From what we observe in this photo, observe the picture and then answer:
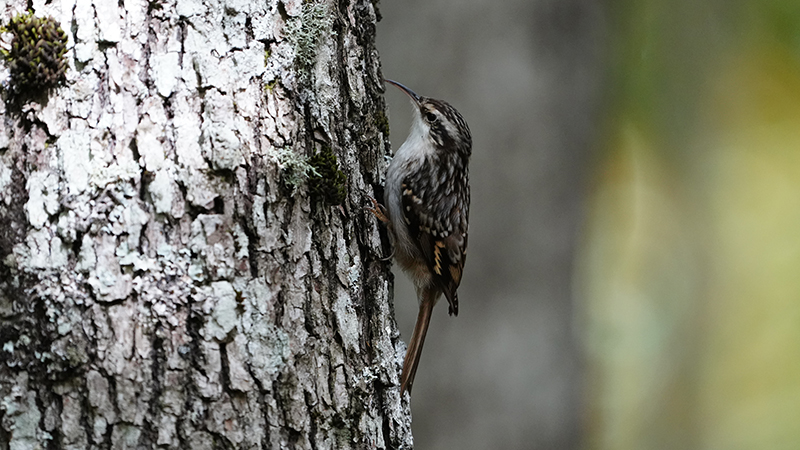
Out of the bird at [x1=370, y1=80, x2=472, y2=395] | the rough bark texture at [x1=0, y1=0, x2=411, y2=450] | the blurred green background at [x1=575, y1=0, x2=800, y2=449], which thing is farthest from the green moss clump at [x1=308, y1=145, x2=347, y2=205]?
the blurred green background at [x1=575, y1=0, x2=800, y2=449]

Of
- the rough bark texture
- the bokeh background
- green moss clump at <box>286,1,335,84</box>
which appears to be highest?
the bokeh background

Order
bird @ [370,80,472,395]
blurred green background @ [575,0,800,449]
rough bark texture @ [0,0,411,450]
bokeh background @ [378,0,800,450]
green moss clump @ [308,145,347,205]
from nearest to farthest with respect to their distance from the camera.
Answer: rough bark texture @ [0,0,411,450] < green moss clump @ [308,145,347,205] < bird @ [370,80,472,395] < bokeh background @ [378,0,800,450] < blurred green background @ [575,0,800,449]

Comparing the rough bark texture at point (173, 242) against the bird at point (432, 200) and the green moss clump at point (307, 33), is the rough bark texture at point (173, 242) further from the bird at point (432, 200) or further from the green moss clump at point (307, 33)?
the bird at point (432, 200)

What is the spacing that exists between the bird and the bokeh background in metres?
0.40

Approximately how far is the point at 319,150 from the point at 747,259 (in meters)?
7.02

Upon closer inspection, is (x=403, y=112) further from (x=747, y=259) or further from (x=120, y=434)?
(x=747, y=259)

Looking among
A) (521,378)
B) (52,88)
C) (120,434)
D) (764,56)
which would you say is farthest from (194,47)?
(764,56)

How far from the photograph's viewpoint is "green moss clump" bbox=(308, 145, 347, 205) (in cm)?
209

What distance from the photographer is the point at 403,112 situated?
12.4ft

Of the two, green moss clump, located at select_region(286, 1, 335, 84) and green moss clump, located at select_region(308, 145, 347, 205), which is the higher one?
green moss clump, located at select_region(286, 1, 335, 84)

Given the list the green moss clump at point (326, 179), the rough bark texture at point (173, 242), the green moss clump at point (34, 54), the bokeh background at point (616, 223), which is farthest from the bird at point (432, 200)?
the green moss clump at point (34, 54)

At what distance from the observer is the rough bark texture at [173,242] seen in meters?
1.75

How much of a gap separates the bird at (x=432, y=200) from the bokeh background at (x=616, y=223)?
1.31 ft

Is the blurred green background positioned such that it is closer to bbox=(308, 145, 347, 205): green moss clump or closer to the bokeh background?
the bokeh background
